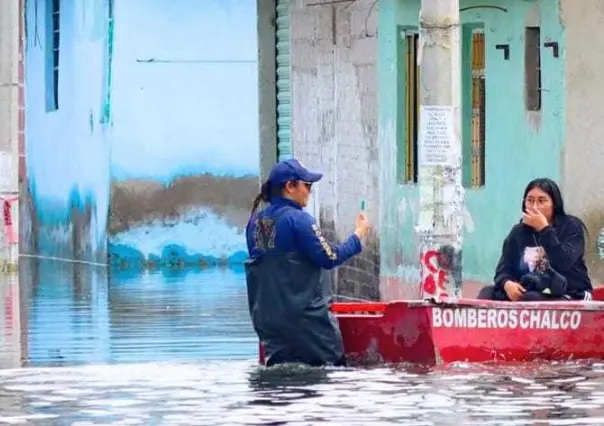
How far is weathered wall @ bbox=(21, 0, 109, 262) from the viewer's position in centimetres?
3212

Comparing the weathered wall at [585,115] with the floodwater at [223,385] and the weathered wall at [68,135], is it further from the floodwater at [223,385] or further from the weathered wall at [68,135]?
the weathered wall at [68,135]

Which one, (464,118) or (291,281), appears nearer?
(291,281)

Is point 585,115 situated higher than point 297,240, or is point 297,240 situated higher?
point 585,115

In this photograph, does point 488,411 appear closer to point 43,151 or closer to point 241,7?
point 241,7

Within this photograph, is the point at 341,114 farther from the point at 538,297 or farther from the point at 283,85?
the point at 538,297

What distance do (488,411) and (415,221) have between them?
33.0 feet

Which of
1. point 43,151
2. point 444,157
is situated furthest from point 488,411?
point 43,151

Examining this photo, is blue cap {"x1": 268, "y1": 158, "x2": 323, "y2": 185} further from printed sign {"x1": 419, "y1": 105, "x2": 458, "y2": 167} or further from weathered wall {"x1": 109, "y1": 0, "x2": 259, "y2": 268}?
weathered wall {"x1": 109, "y1": 0, "x2": 259, "y2": 268}

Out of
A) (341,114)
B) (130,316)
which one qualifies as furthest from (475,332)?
(341,114)

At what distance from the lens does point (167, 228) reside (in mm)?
32125

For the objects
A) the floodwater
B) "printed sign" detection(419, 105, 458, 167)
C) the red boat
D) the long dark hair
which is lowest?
the floodwater

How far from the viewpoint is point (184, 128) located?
105 ft

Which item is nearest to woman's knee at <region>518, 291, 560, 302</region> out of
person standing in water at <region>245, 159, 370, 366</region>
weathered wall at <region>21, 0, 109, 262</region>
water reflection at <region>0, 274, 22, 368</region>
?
person standing in water at <region>245, 159, 370, 366</region>

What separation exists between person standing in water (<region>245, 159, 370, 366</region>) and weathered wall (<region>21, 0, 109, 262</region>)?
15.9 m
